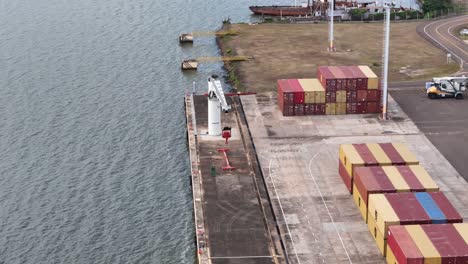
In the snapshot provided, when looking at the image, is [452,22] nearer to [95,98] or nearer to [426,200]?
[95,98]

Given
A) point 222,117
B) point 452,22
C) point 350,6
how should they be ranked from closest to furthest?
point 222,117 → point 452,22 → point 350,6

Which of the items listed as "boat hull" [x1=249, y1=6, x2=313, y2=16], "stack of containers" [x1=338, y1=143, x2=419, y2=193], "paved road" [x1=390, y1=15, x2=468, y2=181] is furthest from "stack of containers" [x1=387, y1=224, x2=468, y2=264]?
"boat hull" [x1=249, y1=6, x2=313, y2=16]

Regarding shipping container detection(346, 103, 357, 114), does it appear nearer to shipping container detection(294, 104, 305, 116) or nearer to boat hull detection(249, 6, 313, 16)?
shipping container detection(294, 104, 305, 116)

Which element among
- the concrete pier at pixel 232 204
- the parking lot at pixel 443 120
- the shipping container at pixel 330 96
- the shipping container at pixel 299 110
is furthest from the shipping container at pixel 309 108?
the parking lot at pixel 443 120

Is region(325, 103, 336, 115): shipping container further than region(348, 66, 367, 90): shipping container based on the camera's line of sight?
Yes

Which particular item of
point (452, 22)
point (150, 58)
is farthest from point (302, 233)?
point (452, 22)

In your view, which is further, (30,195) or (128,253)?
(30,195)

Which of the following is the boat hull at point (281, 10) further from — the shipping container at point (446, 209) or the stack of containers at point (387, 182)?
the shipping container at point (446, 209)
